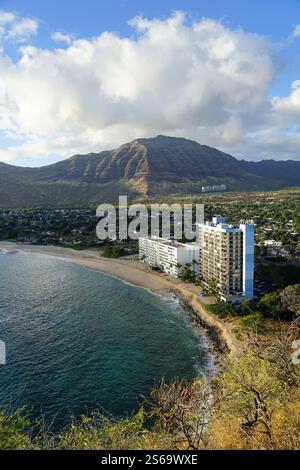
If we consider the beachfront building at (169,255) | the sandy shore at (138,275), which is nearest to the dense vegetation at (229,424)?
the sandy shore at (138,275)

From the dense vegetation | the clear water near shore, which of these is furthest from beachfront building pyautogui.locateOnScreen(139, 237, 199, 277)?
the dense vegetation

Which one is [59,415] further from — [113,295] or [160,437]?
[113,295]

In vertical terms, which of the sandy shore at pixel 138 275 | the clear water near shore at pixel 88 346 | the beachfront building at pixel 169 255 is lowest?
the clear water near shore at pixel 88 346

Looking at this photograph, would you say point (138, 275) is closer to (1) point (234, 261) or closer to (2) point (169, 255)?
(2) point (169, 255)

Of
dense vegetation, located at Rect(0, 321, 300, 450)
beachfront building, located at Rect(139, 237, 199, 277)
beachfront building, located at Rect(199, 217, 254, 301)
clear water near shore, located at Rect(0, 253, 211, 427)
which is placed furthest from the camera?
beachfront building, located at Rect(139, 237, 199, 277)

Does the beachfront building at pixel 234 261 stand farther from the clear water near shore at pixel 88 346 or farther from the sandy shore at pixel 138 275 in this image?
the clear water near shore at pixel 88 346

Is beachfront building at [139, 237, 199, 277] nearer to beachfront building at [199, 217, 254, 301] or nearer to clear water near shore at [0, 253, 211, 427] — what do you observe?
clear water near shore at [0, 253, 211, 427]

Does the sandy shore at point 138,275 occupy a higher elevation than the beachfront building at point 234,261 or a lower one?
lower
